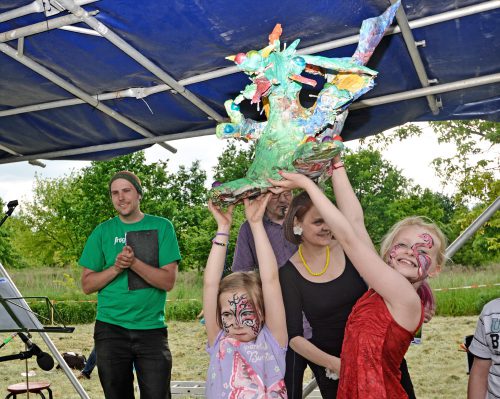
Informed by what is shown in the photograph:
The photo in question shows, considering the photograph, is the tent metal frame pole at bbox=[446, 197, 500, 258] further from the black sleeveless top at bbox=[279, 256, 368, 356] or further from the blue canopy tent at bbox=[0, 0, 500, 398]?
the black sleeveless top at bbox=[279, 256, 368, 356]

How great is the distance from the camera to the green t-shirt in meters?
2.72

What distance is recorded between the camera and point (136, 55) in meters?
2.25

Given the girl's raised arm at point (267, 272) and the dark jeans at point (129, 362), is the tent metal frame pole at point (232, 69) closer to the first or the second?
the girl's raised arm at point (267, 272)

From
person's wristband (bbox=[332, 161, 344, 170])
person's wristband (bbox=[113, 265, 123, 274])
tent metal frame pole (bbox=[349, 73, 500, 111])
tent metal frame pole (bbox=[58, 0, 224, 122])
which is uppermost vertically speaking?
tent metal frame pole (bbox=[58, 0, 224, 122])

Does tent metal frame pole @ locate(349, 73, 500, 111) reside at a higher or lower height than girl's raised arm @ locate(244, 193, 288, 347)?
higher

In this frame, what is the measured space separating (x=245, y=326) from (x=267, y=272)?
179 millimetres

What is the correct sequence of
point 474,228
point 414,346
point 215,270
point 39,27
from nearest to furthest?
point 215,270, point 39,27, point 474,228, point 414,346

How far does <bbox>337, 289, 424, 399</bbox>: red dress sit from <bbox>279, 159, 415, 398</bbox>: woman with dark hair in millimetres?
436

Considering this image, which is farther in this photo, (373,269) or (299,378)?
(299,378)

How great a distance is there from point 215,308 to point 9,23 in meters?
1.23

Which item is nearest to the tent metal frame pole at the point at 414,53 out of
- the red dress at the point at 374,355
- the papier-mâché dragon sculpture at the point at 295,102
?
the papier-mâché dragon sculpture at the point at 295,102

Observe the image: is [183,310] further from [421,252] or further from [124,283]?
[421,252]

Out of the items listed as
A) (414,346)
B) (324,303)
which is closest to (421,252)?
(324,303)

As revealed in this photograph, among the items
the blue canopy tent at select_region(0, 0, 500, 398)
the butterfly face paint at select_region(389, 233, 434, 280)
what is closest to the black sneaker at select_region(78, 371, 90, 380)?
the blue canopy tent at select_region(0, 0, 500, 398)
